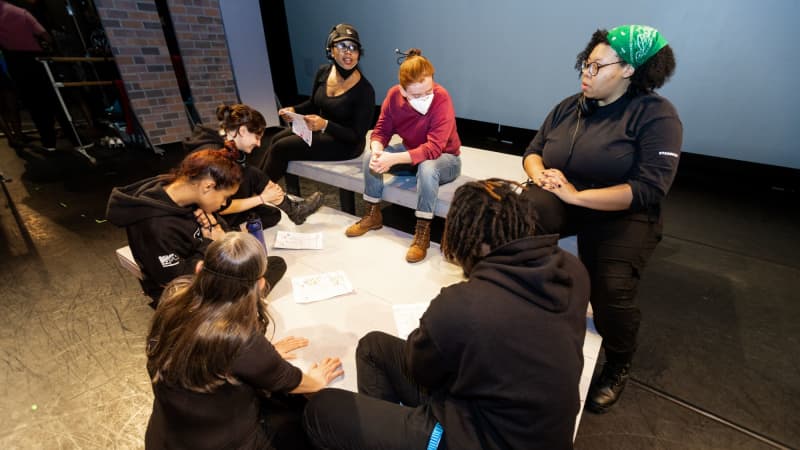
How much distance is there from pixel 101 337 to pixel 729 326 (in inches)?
126

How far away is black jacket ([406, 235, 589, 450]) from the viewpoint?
75cm

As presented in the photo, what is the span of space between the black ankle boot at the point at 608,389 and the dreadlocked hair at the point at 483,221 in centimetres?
102

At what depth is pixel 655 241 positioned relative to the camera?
1.53 meters

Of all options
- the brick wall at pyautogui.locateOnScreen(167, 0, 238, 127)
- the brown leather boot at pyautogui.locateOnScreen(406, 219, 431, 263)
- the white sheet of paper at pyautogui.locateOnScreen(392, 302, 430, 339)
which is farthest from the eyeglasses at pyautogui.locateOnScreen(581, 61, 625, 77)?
the brick wall at pyautogui.locateOnScreen(167, 0, 238, 127)

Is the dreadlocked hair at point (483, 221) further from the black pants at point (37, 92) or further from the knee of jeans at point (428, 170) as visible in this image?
the black pants at point (37, 92)

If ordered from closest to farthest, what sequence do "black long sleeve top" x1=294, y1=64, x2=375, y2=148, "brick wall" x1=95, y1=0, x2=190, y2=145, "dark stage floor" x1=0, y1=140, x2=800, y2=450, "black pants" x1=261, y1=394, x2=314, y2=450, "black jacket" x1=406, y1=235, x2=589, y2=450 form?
"black jacket" x1=406, y1=235, x2=589, y2=450 → "black pants" x1=261, y1=394, x2=314, y2=450 → "dark stage floor" x1=0, y1=140, x2=800, y2=450 → "black long sleeve top" x1=294, y1=64, x2=375, y2=148 → "brick wall" x1=95, y1=0, x2=190, y2=145

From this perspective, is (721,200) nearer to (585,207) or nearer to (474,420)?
(585,207)

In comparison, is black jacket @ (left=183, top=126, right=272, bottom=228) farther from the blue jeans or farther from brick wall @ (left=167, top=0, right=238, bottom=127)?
brick wall @ (left=167, top=0, right=238, bottom=127)

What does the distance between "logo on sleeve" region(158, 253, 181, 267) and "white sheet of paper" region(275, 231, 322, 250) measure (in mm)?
624

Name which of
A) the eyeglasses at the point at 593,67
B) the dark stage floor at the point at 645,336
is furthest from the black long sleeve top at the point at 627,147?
the dark stage floor at the point at 645,336

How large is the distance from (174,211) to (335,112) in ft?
4.58

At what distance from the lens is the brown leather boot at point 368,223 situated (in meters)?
2.20

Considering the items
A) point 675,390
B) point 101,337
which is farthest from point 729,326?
point 101,337

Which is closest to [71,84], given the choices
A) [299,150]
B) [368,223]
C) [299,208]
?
[299,150]
